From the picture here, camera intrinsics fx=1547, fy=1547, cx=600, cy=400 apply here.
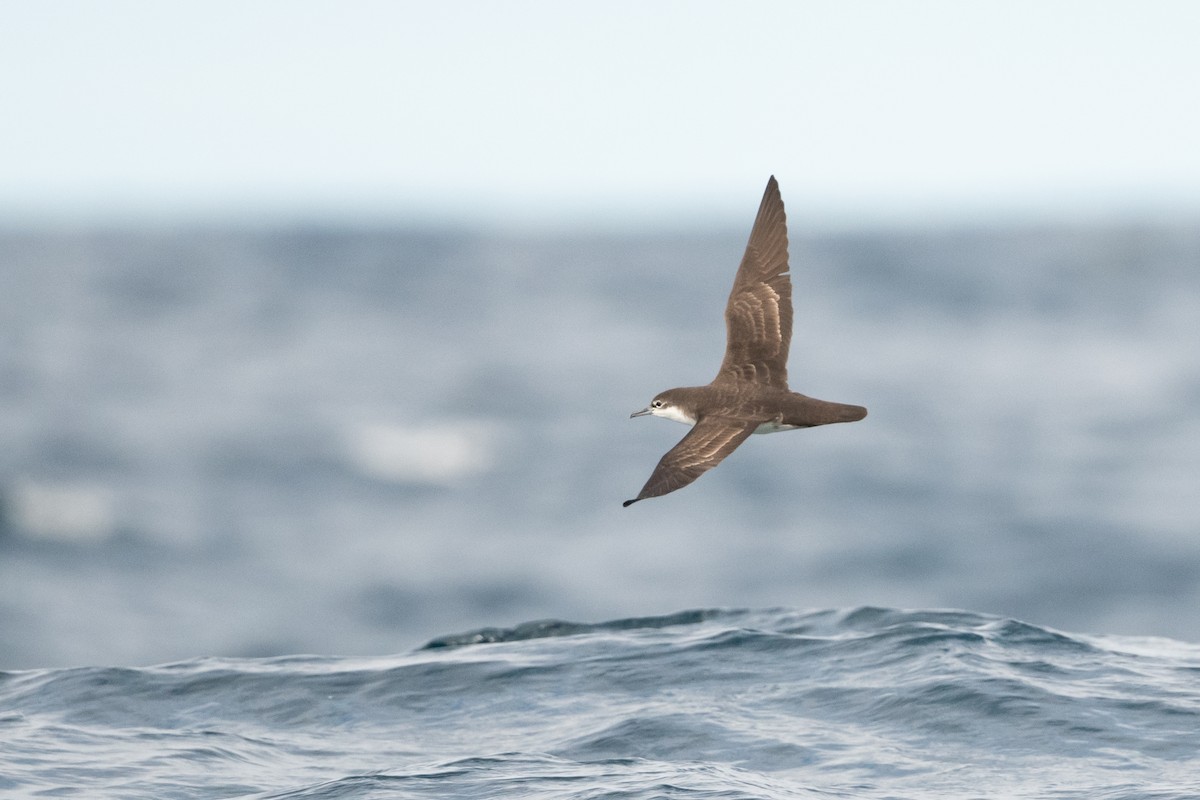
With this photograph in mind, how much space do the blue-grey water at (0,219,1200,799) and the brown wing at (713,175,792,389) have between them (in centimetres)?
229

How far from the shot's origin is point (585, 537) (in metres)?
34.4

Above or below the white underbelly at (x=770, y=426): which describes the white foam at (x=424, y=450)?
above

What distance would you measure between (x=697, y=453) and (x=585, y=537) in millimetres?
25461

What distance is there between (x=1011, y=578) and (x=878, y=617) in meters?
18.0

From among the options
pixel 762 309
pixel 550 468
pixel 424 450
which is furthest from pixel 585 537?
pixel 762 309

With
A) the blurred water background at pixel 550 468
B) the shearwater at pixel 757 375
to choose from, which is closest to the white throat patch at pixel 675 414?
the shearwater at pixel 757 375

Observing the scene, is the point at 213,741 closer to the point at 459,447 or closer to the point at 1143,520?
the point at 1143,520

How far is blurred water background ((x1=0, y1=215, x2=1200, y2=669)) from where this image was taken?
95.4 ft

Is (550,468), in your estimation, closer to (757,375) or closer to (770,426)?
(757,375)

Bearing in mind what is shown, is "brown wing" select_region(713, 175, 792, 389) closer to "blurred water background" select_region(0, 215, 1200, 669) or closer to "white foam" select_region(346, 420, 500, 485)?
"blurred water background" select_region(0, 215, 1200, 669)

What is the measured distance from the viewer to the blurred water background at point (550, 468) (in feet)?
95.4

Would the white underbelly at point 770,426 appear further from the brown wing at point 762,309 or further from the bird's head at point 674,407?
the brown wing at point 762,309

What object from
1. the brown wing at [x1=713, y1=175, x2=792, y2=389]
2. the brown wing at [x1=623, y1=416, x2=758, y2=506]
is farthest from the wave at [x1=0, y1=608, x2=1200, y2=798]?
the brown wing at [x1=713, y1=175, x2=792, y2=389]

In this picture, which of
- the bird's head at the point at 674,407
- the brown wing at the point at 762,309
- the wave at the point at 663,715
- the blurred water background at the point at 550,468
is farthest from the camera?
the blurred water background at the point at 550,468
